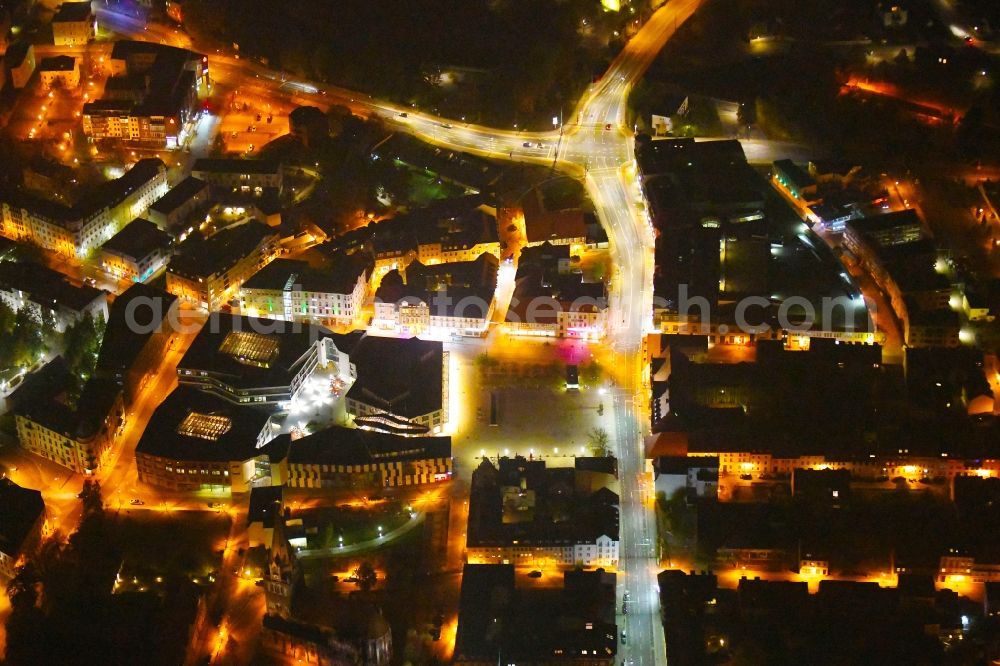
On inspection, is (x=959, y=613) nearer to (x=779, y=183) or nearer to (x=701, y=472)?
(x=701, y=472)

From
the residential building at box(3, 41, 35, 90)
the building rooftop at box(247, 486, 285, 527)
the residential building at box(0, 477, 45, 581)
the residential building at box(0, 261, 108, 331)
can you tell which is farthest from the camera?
the residential building at box(3, 41, 35, 90)

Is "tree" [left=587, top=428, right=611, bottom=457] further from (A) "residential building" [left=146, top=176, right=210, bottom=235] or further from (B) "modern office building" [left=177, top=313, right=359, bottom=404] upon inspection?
(A) "residential building" [left=146, top=176, right=210, bottom=235]

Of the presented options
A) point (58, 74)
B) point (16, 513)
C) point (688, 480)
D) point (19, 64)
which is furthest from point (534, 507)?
point (19, 64)

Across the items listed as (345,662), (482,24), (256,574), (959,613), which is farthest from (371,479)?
(482,24)

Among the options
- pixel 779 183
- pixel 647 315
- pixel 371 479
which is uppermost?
pixel 779 183

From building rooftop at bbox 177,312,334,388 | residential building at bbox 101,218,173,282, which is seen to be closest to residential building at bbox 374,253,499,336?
building rooftop at bbox 177,312,334,388

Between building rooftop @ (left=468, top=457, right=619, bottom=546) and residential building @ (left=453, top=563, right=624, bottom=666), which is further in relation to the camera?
building rooftop @ (left=468, top=457, right=619, bottom=546)
